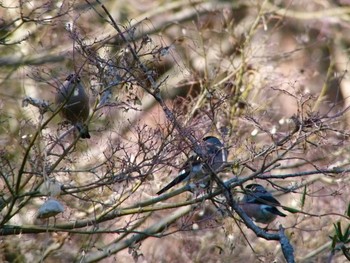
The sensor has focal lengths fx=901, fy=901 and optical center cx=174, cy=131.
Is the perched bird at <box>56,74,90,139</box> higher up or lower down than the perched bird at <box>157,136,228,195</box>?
higher up

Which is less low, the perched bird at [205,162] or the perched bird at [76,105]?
the perched bird at [76,105]

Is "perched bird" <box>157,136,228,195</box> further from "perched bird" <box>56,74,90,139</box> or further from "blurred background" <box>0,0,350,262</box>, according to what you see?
"perched bird" <box>56,74,90,139</box>

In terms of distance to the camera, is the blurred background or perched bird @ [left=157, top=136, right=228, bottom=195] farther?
perched bird @ [left=157, top=136, right=228, bottom=195]

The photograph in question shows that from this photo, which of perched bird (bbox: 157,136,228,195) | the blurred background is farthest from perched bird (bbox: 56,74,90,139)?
perched bird (bbox: 157,136,228,195)

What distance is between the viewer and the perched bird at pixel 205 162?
5936 millimetres

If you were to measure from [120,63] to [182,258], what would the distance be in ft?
14.3

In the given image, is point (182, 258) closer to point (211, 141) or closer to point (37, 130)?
point (211, 141)

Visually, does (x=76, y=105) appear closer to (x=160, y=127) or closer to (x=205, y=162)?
(x=160, y=127)

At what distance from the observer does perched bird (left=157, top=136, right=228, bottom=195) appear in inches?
234

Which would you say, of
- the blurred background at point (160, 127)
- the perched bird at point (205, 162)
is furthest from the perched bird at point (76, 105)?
the perched bird at point (205, 162)

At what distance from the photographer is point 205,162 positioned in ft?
19.0

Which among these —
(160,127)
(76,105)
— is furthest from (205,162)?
(76,105)

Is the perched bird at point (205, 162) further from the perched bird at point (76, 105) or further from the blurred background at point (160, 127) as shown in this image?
the perched bird at point (76, 105)

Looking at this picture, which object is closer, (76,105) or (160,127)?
(160,127)
